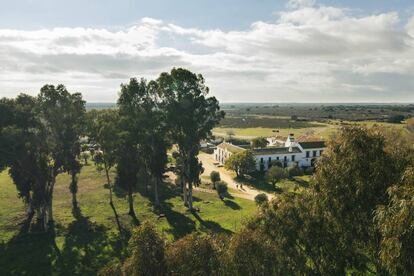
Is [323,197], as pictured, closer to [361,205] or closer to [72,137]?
[361,205]

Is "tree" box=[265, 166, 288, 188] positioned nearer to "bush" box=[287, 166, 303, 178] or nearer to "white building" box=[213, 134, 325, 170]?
"bush" box=[287, 166, 303, 178]

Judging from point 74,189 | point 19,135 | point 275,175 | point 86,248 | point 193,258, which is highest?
point 19,135

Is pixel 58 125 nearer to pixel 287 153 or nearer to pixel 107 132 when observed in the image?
pixel 107 132

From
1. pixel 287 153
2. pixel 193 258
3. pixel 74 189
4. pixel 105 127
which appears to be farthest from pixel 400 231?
pixel 287 153

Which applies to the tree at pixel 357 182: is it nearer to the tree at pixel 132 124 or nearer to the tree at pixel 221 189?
the tree at pixel 132 124

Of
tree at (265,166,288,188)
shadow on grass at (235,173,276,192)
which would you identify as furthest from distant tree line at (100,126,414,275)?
tree at (265,166,288,188)

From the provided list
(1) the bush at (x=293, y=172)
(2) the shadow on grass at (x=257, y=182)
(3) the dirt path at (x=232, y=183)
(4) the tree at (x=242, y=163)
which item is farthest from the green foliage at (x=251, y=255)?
(1) the bush at (x=293, y=172)
